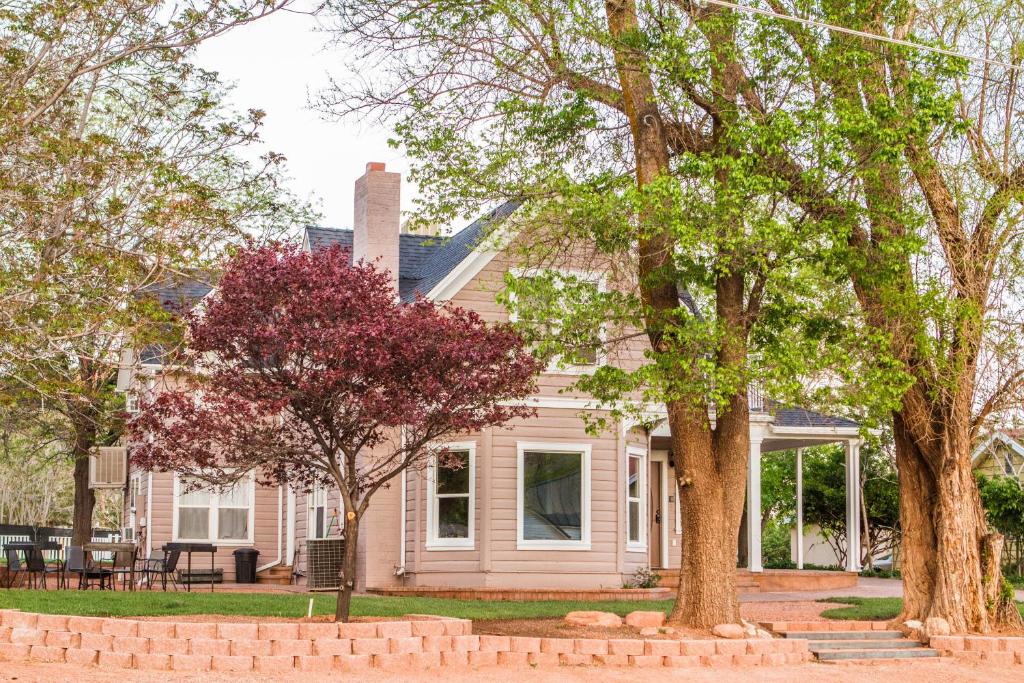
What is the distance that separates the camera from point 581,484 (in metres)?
20.5

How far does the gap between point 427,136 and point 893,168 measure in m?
5.72

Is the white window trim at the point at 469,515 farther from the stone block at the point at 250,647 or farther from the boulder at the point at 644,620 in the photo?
the stone block at the point at 250,647

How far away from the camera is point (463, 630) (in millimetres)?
12359

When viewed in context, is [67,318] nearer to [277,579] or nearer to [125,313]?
[125,313]

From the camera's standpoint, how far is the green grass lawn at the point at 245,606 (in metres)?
13.3

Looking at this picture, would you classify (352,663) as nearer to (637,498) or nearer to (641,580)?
(641,580)

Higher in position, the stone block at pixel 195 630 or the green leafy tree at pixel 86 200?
the green leafy tree at pixel 86 200

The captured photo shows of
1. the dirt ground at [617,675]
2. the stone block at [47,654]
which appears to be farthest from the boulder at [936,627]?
the stone block at [47,654]

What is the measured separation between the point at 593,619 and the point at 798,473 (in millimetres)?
12927

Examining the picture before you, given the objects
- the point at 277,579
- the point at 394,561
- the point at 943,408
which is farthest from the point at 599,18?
the point at 277,579

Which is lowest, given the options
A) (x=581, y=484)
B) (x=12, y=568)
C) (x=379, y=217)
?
(x=12, y=568)

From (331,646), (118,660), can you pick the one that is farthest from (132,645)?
(331,646)

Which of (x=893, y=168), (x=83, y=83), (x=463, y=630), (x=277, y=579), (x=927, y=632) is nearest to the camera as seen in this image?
Answer: (x=463, y=630)

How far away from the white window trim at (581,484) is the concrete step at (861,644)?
668 centimetres
